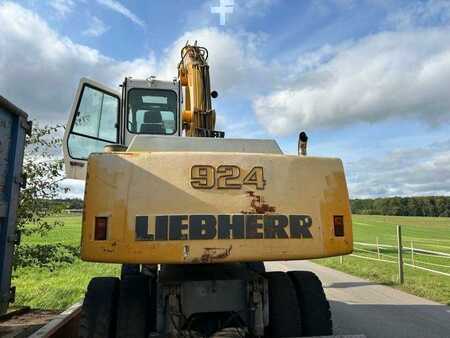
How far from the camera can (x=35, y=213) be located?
8750 millimetres

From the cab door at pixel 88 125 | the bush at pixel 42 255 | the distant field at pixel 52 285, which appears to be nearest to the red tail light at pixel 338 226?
the cab door at pixel 88 125

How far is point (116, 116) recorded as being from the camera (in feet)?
20.1

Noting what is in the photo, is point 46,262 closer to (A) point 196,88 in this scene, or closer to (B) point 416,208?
(A) point 196,88

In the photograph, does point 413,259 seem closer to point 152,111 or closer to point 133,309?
point 152,111

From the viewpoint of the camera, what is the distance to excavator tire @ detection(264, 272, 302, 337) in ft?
12.6

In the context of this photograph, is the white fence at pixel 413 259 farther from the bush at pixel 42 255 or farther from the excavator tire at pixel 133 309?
the excavator tire at pixel 133 309

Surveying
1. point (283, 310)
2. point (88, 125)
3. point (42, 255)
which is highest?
point (88, 125)

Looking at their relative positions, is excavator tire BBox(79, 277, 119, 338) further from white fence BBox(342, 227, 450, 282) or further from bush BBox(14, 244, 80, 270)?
white fence BBox(342, 227, 450, 282)

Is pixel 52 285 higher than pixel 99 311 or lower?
lower

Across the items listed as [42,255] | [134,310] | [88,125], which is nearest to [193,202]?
[134,310]

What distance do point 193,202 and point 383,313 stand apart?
18.9ft

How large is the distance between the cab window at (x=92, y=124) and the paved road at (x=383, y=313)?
411 centimetres

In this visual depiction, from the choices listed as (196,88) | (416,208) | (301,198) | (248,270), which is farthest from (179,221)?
(416,208)

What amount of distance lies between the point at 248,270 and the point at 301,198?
1086 millimetres
